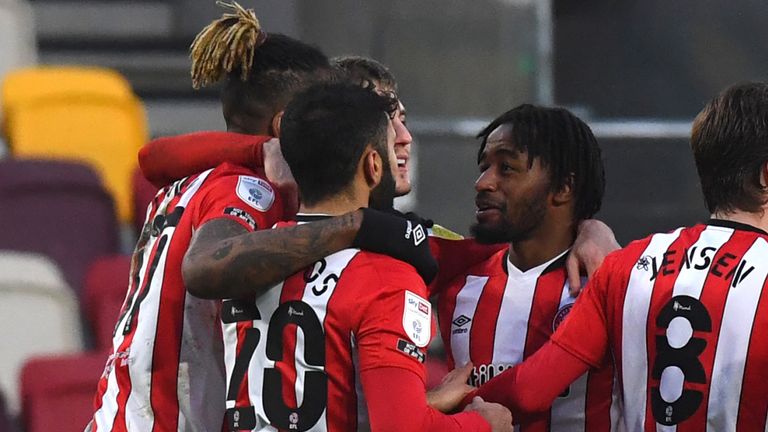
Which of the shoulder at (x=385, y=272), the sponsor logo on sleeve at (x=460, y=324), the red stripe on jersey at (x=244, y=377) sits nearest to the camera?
the shoulder at (x=385, y=272)

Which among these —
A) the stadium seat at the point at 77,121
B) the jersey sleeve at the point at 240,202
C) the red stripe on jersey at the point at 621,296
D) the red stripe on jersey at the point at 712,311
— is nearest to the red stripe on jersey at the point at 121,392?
the jersey sleeve at the point at 240,202

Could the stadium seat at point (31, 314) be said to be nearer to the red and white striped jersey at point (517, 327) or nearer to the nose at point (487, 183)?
the red and white striped jersey at point (517, 327)

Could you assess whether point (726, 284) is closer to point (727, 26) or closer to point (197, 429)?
point (197, 429)

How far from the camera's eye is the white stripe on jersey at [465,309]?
324cm

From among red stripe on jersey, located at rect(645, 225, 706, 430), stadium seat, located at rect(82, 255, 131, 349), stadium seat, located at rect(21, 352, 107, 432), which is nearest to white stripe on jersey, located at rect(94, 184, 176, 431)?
red stripe on jersey, located at rect(645, 225, 706, 430)

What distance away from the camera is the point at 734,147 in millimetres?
2805

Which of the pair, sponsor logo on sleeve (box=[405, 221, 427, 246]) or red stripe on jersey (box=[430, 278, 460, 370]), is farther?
red stripe on jersey (box=[430, 278, 460, 370])

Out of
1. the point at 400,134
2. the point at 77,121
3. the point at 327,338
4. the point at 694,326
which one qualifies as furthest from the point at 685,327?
the point at 77,121

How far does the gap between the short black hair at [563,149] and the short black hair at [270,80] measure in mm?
471

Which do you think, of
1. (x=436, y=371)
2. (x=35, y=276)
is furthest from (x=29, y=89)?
(x=436, y=371)

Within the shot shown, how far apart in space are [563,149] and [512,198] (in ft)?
0.54

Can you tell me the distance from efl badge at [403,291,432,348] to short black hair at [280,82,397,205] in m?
0.27

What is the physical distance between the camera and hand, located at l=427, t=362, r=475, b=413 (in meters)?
2.88

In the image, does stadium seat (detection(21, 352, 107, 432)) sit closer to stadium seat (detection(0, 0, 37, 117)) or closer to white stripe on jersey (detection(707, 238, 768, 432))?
white stripe on jersey (detection(707, 238, 768, 432))
